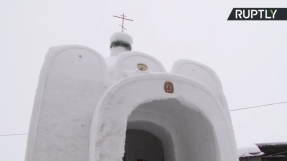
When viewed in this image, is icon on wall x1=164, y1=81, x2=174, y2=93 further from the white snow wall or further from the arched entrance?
the white snow wall

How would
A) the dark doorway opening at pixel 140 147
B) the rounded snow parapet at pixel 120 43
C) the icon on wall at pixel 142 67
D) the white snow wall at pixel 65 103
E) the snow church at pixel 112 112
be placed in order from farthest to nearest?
the rounded snow parapet at pixel 120 43, the dark doorway opening at pixel 140 147, the icon on wall at pixel 142 67, the white snow wall at pixel 65 103, the snow church at pixel 112 112

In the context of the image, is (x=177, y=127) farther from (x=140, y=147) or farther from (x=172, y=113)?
(x=140, y=147)

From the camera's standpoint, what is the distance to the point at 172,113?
17.3 feet

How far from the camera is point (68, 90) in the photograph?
→ 4633 millimetres

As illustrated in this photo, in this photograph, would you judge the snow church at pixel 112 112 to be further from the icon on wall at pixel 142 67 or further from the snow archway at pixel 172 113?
the icon on wall at pixel 142 67

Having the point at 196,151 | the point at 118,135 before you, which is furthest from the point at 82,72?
the point at 196,151

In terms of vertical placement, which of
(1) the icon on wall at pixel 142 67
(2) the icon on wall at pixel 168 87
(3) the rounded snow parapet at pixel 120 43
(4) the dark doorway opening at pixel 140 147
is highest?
(3) the rounded snow parapet at pixel 120 43

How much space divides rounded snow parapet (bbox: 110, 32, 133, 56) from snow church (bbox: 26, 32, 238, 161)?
10.5ft

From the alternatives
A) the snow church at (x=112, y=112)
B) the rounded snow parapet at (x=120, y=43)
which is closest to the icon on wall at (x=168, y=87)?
the snow church at (x=112, y=112)

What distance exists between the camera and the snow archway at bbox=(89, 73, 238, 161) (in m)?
3.71

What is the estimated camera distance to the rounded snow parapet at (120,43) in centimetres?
897

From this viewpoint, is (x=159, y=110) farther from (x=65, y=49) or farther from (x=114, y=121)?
(x=65, y=49)

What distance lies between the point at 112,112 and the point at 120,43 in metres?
5.45

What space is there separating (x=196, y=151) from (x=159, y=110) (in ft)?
3.73
